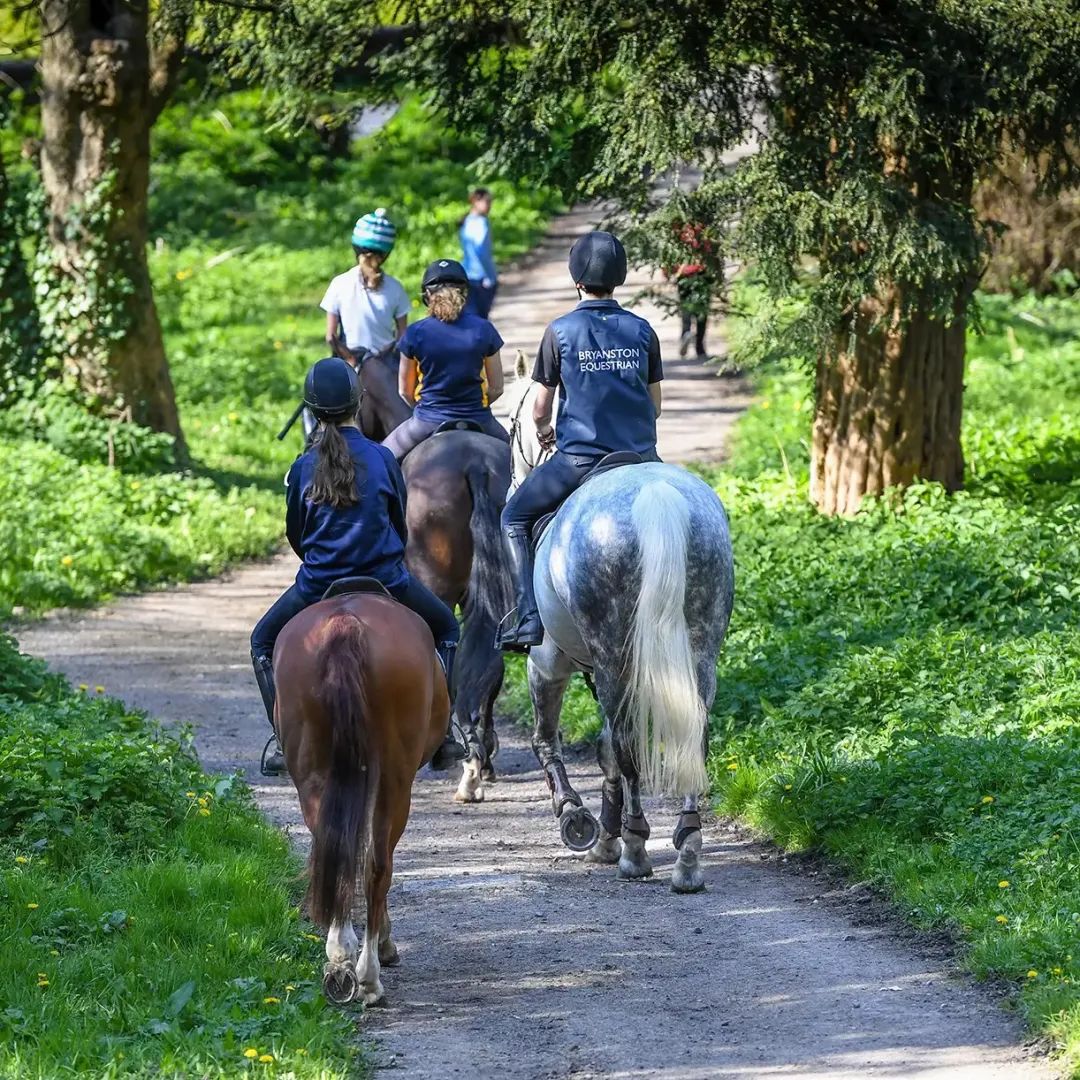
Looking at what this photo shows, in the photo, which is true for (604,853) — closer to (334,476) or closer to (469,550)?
(469,550)

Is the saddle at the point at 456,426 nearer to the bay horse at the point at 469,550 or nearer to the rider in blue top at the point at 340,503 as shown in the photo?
the bay horse at the point at 469,550

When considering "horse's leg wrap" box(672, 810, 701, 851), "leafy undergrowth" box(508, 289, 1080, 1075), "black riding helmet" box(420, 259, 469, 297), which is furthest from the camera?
"black riding helmet" box(420, 259, 469, 297)

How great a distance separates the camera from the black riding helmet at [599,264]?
798 centimetres

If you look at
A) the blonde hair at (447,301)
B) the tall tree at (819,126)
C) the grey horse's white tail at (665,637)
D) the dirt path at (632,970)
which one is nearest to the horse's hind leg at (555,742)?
the dirt path at (632,970)

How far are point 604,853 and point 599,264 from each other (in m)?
2.82

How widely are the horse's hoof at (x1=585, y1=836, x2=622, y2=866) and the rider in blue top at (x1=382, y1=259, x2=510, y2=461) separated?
8.67 ft

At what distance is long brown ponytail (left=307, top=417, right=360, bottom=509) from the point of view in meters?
6.41

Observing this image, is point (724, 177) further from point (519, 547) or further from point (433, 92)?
point (519, 547)

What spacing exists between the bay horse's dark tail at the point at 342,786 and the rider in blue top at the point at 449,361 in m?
3.83

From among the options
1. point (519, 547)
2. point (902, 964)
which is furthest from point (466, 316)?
point (902, 964)

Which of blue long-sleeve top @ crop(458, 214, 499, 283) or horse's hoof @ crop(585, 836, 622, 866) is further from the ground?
blue long-sleeve top @ crop(458, 214, 499, 283)

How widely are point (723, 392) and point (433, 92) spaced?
1000 centimetres

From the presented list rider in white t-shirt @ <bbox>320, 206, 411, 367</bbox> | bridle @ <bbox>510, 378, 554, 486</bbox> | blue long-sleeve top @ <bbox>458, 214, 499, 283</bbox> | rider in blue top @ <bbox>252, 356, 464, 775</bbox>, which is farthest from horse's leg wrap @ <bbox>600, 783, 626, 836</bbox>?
blue long-sleeve top @ <bbox>458, 214, 499, 283</bbox>

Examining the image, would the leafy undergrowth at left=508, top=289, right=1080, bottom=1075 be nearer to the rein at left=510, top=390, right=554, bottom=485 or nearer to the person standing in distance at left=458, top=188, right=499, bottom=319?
the rein at left=510, top=390, right=554, bottom=485
